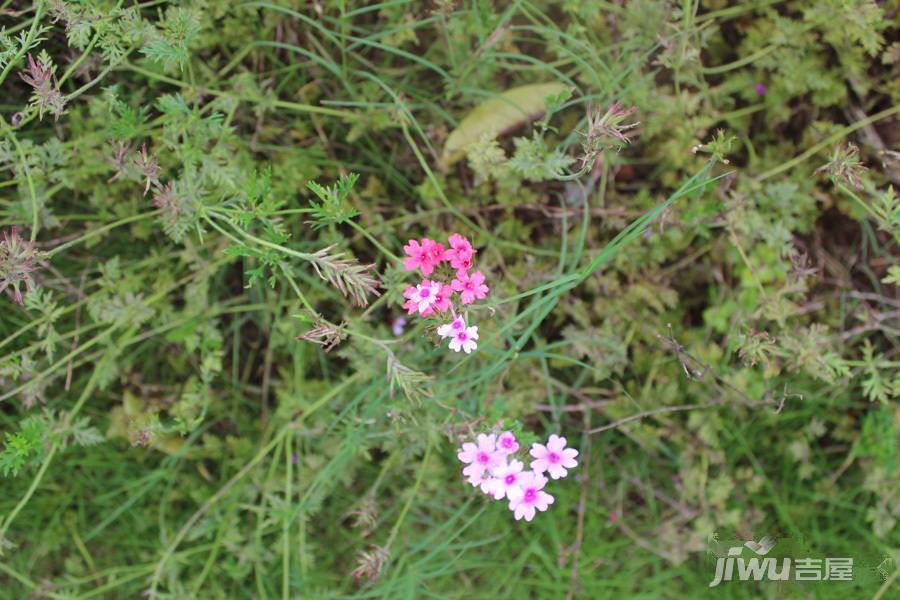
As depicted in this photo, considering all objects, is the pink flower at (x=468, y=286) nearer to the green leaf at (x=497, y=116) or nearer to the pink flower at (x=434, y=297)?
the pink flower at (x=434, y=297)

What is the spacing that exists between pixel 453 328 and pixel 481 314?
2.22ft

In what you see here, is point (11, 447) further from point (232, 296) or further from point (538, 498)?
point (538, 498)

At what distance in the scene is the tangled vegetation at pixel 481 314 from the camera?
253 centimetres

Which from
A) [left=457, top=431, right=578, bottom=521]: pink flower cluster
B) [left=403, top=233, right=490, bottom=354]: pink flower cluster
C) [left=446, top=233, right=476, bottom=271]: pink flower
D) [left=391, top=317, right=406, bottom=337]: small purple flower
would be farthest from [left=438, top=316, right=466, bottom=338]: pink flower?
[left=391, top=317, right=406, bottom=337]: small purple flower

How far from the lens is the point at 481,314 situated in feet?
8.06

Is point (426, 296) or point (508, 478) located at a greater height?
point (426, 296)

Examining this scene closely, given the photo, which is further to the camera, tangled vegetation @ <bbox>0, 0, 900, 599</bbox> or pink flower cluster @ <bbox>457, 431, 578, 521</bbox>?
tangled vegetation @ <bbox>0, 0, 900, 599</bbox>

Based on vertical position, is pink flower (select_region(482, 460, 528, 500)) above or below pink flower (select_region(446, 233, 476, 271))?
below

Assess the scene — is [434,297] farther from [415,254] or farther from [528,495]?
[528,495]

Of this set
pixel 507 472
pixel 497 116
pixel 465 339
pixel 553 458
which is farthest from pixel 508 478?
pixel 497 116

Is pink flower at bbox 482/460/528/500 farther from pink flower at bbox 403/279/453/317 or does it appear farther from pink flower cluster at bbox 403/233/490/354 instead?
pink flower at bbox 403/279/453/317

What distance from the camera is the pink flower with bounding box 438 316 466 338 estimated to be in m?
1.75

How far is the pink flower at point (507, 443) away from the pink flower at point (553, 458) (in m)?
0.06

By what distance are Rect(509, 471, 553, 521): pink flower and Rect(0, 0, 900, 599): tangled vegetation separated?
0.53 meters
